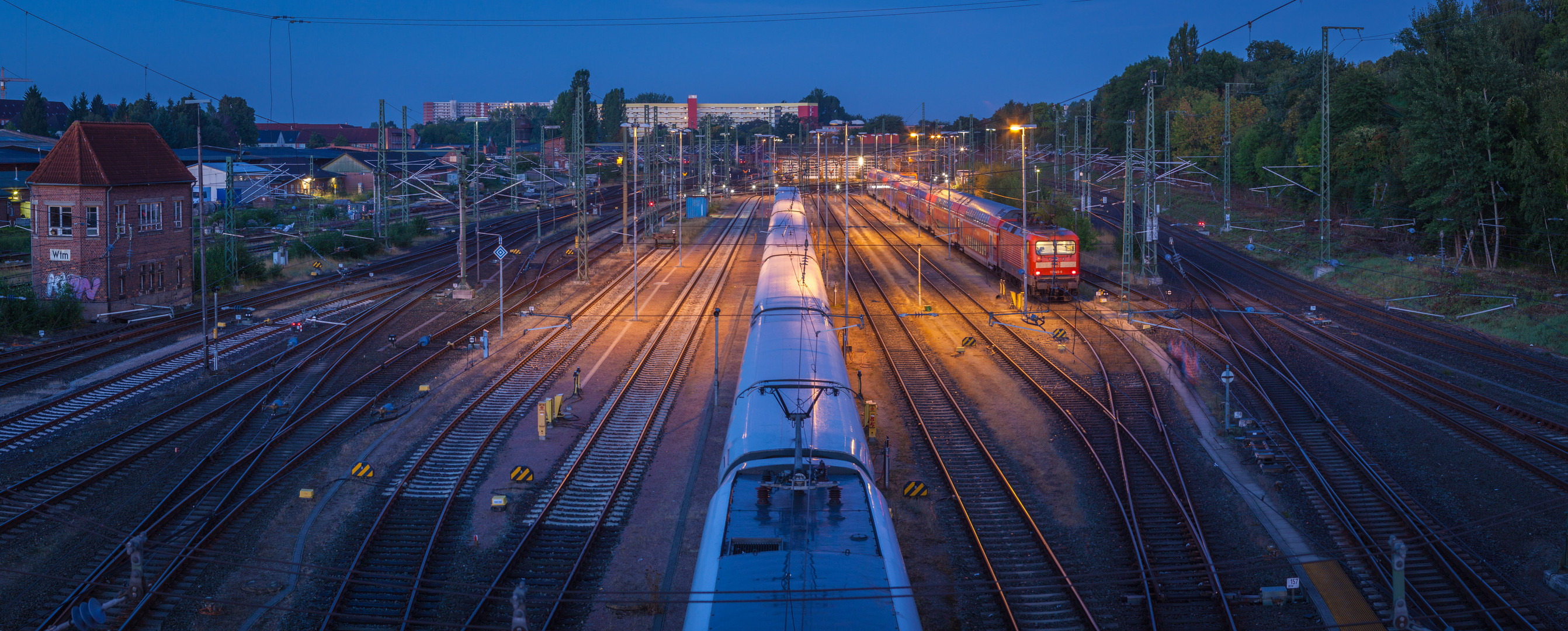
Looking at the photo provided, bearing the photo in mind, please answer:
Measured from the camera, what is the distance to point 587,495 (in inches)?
588

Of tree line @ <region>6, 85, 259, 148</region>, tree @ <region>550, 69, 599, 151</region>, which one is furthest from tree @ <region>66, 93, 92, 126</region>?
tree @ <region>550, 69, 599, 151</region>

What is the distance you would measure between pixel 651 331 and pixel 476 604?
1718cm

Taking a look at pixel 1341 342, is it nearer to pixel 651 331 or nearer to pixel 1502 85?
pixel 1502 85

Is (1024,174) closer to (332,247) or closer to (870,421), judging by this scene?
(870,421)

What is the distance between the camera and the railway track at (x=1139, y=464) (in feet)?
37.8

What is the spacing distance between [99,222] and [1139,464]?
28.2m

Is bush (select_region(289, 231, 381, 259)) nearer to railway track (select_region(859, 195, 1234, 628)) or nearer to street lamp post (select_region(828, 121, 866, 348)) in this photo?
street lamp post (select_region(828, 121, 866, 348))

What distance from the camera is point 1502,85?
31.7 meters

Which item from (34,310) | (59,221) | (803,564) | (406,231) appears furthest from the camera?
(406,231)

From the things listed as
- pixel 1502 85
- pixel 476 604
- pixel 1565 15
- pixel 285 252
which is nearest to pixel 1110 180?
pixel 1565 15

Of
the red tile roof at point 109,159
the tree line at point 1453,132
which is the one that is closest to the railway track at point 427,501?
the red tile roof at point 109,159

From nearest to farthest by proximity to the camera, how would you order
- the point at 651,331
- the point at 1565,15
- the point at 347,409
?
the point at 347,409 < the point at 651,331 < the point at 1565,15

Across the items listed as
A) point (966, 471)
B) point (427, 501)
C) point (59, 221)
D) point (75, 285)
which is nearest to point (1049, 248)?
point (966, 471)

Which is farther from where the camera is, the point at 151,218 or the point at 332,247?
the point at 332,247
